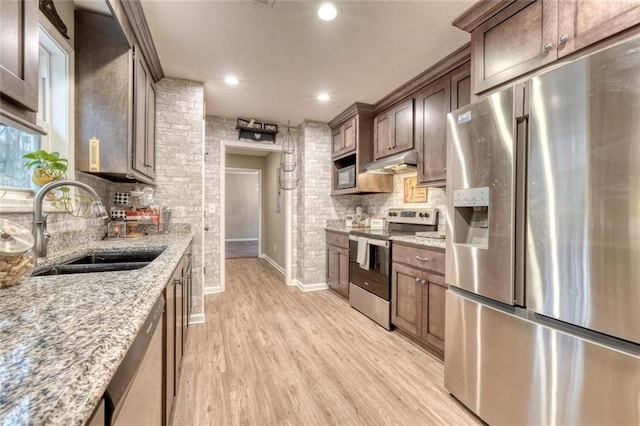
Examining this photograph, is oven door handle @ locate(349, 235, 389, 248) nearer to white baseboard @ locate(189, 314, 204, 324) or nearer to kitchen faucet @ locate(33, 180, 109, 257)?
white baseboard @ locate(189, 314, 204, 324)

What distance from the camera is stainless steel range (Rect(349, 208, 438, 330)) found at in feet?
8.77

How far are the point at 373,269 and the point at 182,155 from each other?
2.29 metres

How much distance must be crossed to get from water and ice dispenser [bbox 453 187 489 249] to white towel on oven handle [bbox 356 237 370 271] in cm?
132

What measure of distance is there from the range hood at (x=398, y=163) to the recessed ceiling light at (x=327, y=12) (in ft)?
4.53

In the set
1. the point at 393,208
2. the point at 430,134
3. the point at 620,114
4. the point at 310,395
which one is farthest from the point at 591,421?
the point at 393,208

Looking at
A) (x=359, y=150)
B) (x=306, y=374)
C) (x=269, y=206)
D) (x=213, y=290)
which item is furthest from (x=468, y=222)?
(x=269, y=206)

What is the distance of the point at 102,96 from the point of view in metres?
1.84

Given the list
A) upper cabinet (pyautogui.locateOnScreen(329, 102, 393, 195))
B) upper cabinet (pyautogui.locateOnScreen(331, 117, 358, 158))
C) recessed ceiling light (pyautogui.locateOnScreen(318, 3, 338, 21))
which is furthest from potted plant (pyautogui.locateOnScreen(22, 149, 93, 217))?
upper cabinet (pyautogui.locateOnScreen(331, 117, 358, 158))

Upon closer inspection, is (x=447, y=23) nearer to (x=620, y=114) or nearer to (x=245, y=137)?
(x=620, y=114)

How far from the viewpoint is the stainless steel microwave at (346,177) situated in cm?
353

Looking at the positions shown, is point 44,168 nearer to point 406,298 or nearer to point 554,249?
point 554,249

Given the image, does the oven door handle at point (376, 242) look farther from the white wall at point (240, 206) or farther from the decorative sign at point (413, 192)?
the white wall at point (240, 206)

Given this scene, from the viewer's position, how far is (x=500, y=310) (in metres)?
1.39

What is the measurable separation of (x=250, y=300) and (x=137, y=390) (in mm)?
2850
